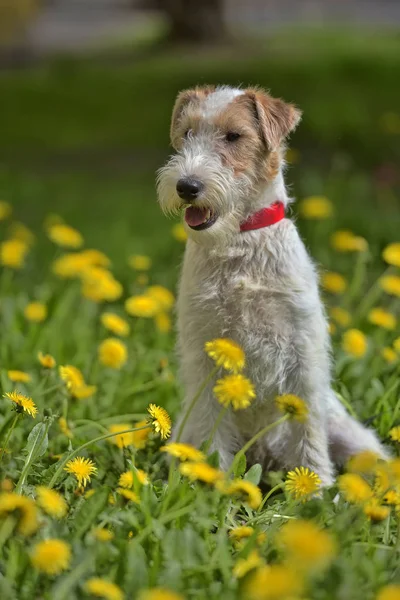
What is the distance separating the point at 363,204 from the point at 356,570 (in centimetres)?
578

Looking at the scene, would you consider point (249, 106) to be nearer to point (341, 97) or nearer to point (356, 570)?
point (356, 570)

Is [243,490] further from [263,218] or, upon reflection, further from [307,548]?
[263,218]

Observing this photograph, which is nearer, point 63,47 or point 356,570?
point 356,570

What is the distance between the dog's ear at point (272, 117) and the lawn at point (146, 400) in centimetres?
98

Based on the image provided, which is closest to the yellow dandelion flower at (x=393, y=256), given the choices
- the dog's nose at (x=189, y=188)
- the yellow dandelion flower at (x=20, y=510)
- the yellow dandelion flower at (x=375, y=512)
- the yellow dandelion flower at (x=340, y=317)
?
the yellow dandelion flower at (x=340, y=317)

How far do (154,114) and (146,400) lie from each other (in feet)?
27.9

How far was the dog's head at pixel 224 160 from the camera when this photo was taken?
135 inches

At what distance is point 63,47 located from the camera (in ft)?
65.9

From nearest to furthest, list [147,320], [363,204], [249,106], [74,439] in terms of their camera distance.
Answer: [249,106] < [74,439] < [147,320] < [363,204]

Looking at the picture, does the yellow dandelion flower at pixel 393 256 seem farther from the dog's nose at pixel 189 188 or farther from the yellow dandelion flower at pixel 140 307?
the dog's nose at pixel 189 188

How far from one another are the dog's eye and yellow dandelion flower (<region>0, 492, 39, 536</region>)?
166 centimetres

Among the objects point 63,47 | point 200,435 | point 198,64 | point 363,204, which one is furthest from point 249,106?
point 63,47

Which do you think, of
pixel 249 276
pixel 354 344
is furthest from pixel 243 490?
pixel 354 344

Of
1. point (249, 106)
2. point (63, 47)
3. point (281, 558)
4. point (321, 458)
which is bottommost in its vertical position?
point (63, 47)
